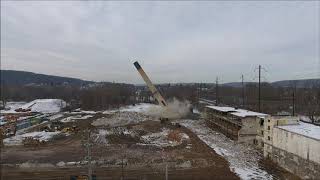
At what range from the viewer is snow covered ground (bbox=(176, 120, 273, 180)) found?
24242 millimetres

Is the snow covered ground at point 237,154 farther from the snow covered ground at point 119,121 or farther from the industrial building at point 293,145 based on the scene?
the snow covered ground at point 119,121

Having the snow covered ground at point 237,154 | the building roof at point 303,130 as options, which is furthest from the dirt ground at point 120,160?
the building roof at point 303,130

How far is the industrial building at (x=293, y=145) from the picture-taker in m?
21.5

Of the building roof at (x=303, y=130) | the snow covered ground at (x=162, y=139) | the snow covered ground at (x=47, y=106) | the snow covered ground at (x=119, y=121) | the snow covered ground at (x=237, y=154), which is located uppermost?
the building roof at (x=303, y=130)

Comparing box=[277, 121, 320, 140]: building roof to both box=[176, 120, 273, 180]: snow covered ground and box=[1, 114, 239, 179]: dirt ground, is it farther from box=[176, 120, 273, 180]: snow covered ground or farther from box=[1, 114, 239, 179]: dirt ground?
box=[1, 114, 239, 179]: dirt ground

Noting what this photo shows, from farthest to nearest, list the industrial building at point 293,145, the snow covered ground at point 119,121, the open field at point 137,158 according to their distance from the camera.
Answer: the snow covered ground at point 119,121
the open field at point 137,158
the industrial building at point 293,145

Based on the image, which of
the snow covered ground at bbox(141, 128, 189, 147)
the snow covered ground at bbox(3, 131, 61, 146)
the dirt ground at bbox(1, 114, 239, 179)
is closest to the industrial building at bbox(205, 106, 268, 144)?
the dirt ground at bbox(1, 114, 239, 179)

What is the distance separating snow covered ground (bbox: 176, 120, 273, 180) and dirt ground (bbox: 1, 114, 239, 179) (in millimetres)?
785

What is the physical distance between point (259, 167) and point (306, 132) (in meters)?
4.41

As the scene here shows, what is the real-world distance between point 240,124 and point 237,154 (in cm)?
662

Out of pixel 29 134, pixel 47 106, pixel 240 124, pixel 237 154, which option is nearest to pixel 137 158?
pixel 237 154

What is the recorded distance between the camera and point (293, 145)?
78.5 ft

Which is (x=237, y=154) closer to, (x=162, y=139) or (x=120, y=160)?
(x=162, y=139)

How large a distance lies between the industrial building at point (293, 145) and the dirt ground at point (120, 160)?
4.04 m
